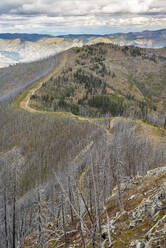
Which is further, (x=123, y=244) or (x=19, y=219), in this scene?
(x=19, y=219)

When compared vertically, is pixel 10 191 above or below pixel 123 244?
below

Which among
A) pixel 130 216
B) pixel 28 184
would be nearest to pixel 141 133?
pixel 28 184

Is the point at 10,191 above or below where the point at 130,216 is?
below

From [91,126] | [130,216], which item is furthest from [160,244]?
[91,126]

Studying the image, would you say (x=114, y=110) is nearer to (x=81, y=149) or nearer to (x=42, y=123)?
(x=42, y=123)

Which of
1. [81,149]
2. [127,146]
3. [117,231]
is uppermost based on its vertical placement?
[117,231]

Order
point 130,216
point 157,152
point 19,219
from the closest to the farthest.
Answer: point 130,216
point 19,219
point 157,152

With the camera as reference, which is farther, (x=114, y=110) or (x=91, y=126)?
(x=114, y=110)

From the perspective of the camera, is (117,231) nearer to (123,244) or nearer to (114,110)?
(123,244)

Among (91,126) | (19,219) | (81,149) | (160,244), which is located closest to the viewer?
(160,244)
